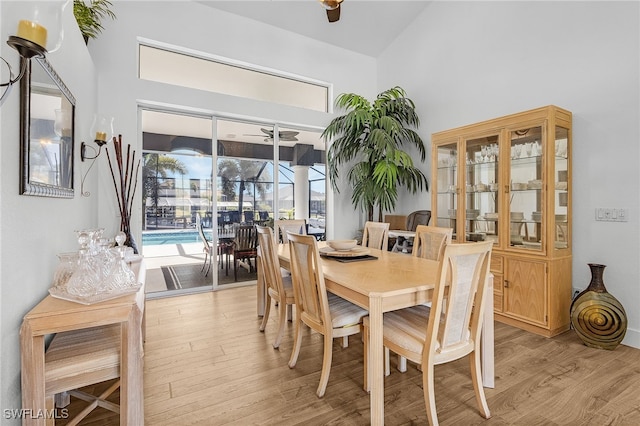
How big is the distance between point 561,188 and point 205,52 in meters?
4.37

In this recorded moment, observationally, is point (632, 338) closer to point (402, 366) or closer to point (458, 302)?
point (402, 366)

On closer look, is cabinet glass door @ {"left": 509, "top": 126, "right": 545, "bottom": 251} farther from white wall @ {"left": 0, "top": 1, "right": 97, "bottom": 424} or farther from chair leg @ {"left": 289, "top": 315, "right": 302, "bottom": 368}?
white wall @ {"left": 0, "top": 1, "right": 97, "bottom": 424}

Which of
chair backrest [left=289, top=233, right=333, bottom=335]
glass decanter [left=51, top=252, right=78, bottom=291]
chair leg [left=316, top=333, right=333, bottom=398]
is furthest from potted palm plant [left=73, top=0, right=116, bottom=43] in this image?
chair leg [left=316, top=333, right=333, bottom=398]

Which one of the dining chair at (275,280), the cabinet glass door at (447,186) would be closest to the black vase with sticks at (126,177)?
the dining chair at (275,280)

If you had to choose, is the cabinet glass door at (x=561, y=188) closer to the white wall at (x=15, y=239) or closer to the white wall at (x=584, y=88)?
the white wall at (x=584, y=88)

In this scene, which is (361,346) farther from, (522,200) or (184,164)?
(184,164)

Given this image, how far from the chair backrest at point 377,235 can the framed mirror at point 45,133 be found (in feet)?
8.39

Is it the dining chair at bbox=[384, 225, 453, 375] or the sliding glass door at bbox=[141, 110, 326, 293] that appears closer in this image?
the dining chair at bbox=[384, 225, 453, 375]

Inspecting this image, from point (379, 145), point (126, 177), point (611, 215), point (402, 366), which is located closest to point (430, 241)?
point (402, 366)

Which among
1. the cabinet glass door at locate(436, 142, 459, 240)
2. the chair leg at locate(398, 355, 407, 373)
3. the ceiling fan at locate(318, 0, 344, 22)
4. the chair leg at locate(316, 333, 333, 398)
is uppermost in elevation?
the ceiling fan at locate(318, 0, 344, 22)

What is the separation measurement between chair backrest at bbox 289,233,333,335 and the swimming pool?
99.0 inches

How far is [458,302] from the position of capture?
155 cm

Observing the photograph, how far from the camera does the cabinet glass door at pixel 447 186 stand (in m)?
3.70

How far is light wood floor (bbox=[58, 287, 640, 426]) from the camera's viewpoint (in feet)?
5.49
